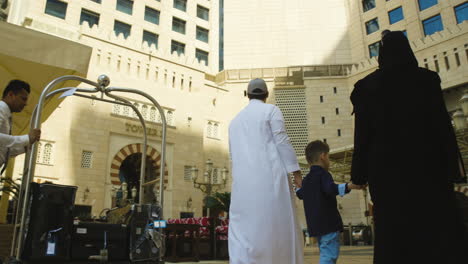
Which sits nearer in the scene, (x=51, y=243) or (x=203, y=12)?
(x=51, y=243)

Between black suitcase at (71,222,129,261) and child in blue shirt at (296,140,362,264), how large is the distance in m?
1.64

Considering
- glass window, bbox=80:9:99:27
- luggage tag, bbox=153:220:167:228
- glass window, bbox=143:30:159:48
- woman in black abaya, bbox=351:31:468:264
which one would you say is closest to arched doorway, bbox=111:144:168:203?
glass window, bbox=143:30:159:48

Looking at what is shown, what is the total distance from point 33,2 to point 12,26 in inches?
595

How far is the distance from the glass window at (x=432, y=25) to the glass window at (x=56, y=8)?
19193 mm

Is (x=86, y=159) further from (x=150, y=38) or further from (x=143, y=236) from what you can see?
(x=143, y=236)

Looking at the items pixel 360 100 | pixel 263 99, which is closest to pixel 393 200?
pixel 360 100

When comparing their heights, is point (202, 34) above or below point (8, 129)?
above

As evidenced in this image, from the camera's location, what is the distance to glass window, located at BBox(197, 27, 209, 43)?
74.7 ft

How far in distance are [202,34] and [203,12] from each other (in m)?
1.71

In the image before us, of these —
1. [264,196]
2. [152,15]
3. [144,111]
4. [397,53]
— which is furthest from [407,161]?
[152,15]

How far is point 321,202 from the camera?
2434 millimetres

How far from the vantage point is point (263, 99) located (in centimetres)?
244

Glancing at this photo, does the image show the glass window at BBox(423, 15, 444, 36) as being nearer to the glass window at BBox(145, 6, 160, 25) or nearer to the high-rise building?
the high-rise building

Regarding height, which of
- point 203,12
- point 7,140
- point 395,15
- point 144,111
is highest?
point 203,12
